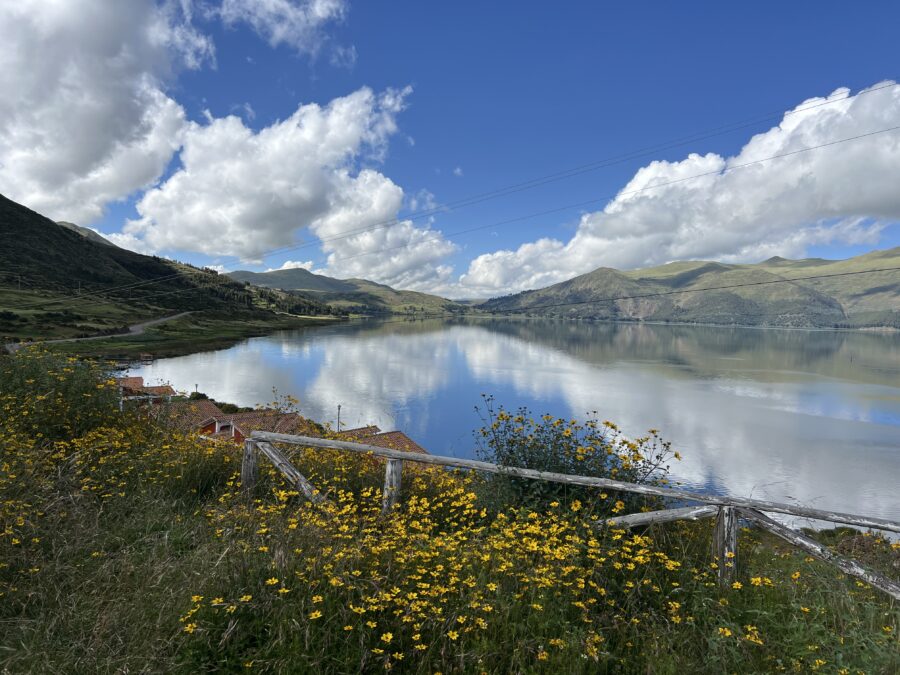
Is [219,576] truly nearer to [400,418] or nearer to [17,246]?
[400,418]

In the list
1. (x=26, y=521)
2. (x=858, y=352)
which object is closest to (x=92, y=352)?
(x=26, y=521)

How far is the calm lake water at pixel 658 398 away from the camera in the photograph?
52.4 metres

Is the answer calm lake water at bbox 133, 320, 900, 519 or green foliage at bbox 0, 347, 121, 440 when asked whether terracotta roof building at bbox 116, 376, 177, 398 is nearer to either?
green foliage at bbox 0, 347, 121, 440

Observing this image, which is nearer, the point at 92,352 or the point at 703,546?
the point at 703,546

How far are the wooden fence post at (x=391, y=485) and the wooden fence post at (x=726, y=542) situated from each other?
4.06 m

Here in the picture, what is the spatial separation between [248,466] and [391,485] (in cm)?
266

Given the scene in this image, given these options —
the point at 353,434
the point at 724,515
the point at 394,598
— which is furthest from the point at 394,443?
the point at 353,434

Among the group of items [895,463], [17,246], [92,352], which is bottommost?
[895,463]

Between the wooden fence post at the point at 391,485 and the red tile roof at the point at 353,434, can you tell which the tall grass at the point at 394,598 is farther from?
the red tile roof at the point at 353,434

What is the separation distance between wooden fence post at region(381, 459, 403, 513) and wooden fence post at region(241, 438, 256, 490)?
7.93 feet

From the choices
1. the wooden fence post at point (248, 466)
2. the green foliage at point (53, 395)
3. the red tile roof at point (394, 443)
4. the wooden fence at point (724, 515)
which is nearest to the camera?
the wooden fence at point (724, 515)

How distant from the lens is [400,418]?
6900cm

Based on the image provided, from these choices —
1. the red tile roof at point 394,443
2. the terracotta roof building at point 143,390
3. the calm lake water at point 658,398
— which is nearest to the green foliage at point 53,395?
the terracotta roof building at point 143,390

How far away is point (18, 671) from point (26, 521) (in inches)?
80.9
